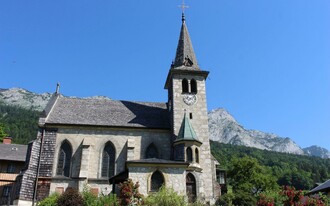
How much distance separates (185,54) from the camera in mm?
41406

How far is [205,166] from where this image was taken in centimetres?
3300

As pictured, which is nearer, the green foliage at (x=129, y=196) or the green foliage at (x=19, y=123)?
the green foliage at (x=129, y=196)

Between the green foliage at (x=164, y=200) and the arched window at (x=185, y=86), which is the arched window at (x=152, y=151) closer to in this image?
the arched window at (x=185, y=86)

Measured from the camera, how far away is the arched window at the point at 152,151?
35.4 metres

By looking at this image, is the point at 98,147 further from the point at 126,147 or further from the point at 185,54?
the point at 185,54

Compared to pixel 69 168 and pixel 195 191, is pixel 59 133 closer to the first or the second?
pixel 69 168

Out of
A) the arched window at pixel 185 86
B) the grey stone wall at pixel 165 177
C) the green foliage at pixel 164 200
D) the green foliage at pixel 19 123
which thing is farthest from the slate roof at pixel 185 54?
the green foliage at pixel 19 123

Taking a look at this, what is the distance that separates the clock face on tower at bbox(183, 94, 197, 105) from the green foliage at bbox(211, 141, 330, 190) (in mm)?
38203

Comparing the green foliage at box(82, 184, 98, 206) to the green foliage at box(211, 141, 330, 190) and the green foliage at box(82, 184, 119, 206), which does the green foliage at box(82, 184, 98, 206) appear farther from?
the green foliage at box(211, 141, 330, 190)

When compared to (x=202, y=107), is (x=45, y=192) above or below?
below

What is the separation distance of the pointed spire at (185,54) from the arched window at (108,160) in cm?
1399

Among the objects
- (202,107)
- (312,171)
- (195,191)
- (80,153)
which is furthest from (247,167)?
(312,171)

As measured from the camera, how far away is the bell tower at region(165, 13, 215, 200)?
32.2 metres

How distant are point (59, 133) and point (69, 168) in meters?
4.14
